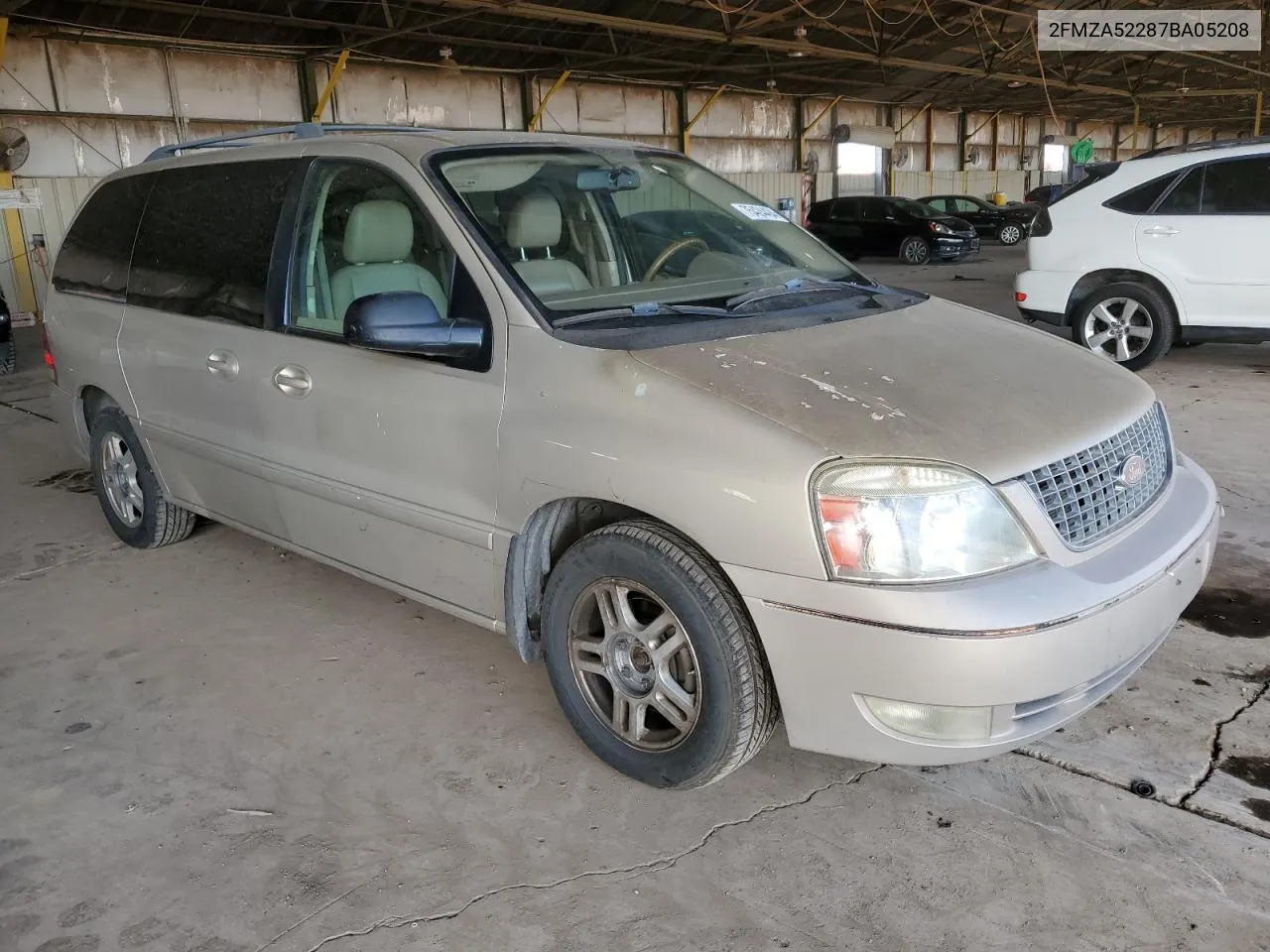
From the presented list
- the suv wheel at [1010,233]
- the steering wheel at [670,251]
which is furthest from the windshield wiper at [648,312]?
the suv wheel at [1010,233]

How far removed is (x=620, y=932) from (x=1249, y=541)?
3391 millimetres

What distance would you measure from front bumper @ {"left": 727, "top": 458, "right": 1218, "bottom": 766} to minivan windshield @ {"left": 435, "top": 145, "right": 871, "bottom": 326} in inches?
39.4

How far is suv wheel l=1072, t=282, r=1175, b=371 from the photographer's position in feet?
23.4

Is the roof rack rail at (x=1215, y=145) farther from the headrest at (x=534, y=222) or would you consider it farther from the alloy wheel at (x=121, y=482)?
the alloy wheel at (x=121, y=482)

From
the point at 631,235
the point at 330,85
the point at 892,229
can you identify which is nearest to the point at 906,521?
the point at 631,235

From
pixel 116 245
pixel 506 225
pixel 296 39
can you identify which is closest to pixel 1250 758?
pixel 506 225

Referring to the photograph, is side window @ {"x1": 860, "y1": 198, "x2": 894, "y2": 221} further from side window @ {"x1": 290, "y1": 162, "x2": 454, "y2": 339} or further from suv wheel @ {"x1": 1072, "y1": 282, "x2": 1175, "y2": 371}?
side window @ {"x1": 290, "y1": 162, "x2": 454, "y2": 339}

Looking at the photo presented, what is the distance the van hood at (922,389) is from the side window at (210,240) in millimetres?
1607

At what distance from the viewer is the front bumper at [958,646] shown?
2.02m

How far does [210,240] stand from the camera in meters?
3.55

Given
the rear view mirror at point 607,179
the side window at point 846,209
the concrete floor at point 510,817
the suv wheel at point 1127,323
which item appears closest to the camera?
the concrete floor at point 510,817

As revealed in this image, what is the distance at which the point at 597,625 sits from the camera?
2.65 m

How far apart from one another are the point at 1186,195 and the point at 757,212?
16.0 feet

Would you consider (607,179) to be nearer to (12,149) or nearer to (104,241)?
(104,241)
